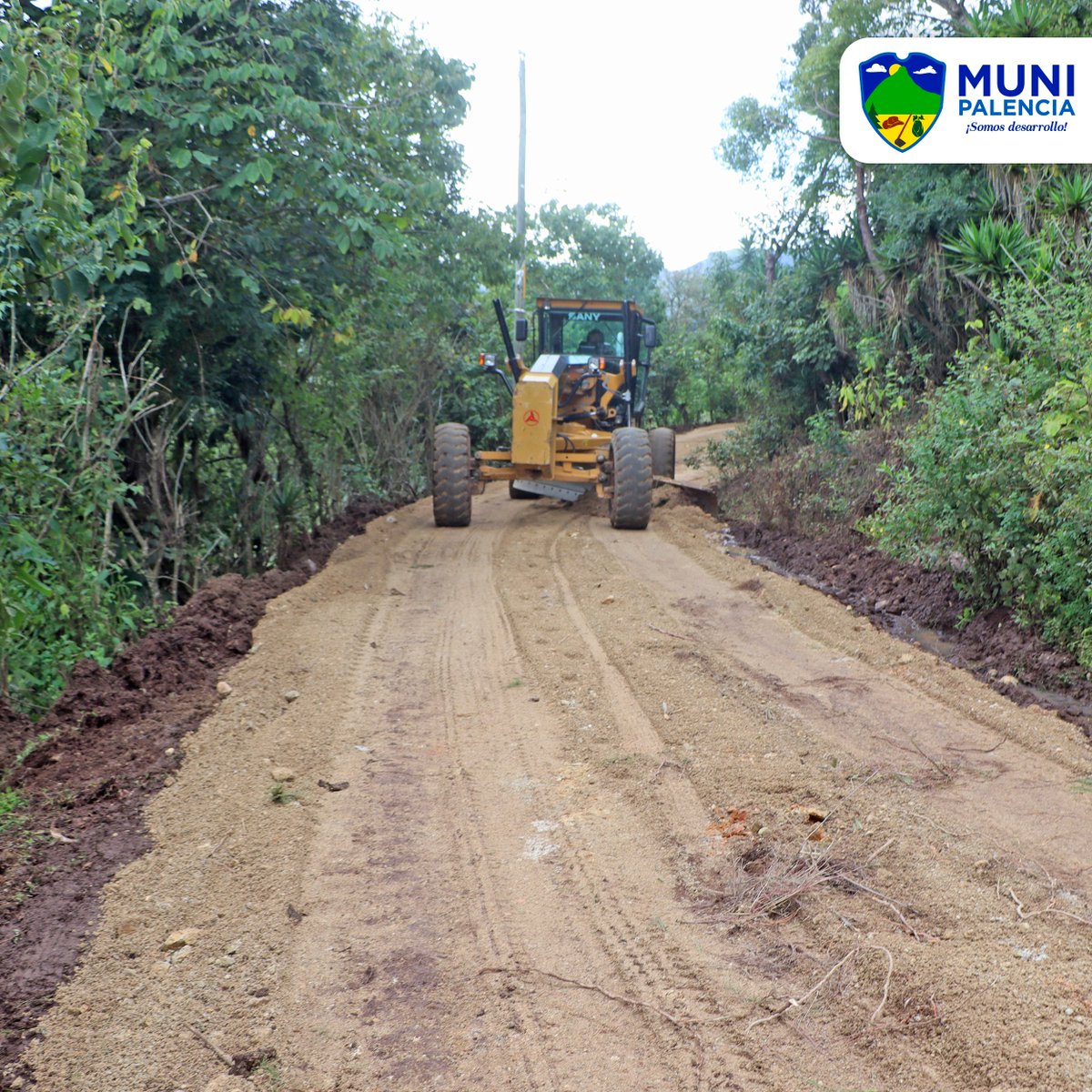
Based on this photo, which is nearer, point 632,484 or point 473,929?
point 473,929

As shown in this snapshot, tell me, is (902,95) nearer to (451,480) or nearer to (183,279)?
(451,480)

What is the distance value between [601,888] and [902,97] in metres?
11.2

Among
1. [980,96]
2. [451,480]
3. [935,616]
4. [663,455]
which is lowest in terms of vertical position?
[935,616]

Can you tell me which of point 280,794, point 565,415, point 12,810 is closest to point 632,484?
point 565,415

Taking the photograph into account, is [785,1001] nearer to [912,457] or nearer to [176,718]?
[176,718]

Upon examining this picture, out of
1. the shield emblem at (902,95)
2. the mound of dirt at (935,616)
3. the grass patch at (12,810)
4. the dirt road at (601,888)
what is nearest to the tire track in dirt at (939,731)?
the dirt road at (601,888)

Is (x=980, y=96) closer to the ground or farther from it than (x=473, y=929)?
farther from it

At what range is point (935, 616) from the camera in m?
8.56

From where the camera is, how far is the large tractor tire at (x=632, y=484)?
13.5 meters

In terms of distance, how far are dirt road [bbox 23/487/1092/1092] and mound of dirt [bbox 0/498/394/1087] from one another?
0.13 m

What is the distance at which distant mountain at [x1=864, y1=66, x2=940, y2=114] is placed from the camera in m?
11.9

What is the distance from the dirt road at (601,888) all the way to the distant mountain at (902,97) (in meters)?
7.76

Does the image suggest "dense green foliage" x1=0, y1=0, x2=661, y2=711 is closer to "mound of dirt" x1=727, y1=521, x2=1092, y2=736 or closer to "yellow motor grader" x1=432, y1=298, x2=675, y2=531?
"yellow motor grader" x1=432, y1=298, x2=675, y2=531

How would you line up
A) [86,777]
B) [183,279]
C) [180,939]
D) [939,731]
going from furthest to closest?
1. [183,279]
2. [939,731]
3. [86,777]
4. [180,939]
